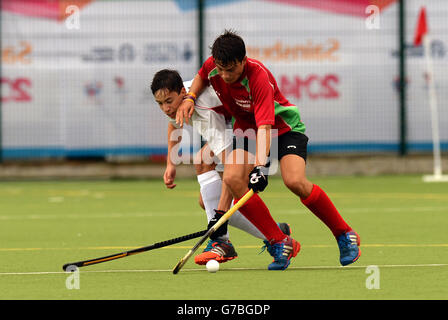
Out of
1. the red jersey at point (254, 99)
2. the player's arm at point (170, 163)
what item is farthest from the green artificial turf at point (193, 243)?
the red jersey at point (254, 99)

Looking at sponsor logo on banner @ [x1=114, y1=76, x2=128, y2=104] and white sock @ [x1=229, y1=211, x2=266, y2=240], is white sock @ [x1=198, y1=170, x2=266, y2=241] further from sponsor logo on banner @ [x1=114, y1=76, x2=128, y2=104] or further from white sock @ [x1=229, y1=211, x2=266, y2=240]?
sponsor logo on banner @ [x1=114, y1=76, x2=128, y2=104]

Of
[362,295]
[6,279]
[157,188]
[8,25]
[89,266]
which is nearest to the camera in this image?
[362,295]

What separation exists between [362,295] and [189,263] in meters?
1.68

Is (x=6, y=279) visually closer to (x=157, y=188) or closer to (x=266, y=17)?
(x=157, y=188)

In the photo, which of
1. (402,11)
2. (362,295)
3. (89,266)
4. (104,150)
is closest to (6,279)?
(89,266)

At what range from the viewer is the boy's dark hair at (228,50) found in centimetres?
597

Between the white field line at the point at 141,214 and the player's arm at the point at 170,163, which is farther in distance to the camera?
the white field line at the point at 141,214

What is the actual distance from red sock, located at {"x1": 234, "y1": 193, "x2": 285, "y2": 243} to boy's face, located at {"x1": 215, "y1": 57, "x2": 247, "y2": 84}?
2.40ft

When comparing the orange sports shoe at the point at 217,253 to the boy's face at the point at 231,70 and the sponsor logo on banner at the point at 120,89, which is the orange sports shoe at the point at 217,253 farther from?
the sponsor logo on banner at the point at 120,89

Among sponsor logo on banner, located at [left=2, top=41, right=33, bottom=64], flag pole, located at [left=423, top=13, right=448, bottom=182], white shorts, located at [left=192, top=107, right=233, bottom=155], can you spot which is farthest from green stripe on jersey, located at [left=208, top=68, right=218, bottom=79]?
sponsor logo on banner, located at [left=2, top=41, right=33, bottom=64]

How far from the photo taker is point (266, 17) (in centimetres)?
1580

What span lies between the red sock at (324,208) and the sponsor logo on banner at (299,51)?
9.39 meters

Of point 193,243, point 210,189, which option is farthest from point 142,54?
point 210,189

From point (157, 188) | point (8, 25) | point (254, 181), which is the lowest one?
point (157, 188)
